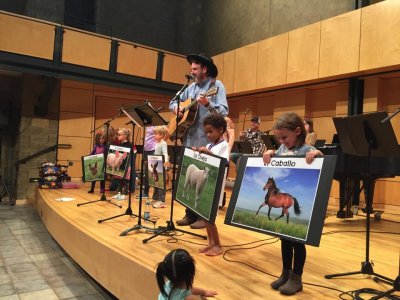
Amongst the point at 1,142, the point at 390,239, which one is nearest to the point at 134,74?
the point at 1,142

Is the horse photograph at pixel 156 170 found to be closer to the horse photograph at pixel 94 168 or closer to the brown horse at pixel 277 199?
the horse photograph at pixel 94 168

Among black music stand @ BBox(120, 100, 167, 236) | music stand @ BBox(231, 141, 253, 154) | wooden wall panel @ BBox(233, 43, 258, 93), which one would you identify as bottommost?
music stand @ BBox(231, 141, 253, 154)

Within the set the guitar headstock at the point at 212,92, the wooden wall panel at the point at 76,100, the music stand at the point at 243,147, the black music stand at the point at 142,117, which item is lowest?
the music stand at the point at 243,147

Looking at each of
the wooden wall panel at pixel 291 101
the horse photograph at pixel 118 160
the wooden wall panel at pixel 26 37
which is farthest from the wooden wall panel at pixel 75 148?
the wooden wall panel at pixel 291 101

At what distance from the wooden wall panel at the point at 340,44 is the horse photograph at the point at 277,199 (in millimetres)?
4771

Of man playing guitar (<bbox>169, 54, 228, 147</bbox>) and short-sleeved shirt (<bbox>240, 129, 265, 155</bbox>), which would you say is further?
short-sleeved shirt (<bbox>240, 129, 265, 155</bbox>)

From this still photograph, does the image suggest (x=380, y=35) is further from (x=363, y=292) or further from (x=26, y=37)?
(x=26, y=37)

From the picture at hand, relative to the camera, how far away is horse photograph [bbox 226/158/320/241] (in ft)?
6.08

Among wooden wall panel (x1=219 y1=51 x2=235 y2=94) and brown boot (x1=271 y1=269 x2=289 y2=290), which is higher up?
wooden wall panel (x1=219 y1=51 x2=235 y2=94)

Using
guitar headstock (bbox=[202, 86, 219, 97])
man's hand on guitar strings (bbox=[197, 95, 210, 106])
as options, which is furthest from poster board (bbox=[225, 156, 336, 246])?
guitar headstock (bbox=[202, 86, 219, 97])

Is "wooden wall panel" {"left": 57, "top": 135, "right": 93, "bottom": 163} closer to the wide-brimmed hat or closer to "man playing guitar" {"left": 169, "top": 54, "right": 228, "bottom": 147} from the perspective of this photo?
"man playing guitar" {"left": 169, "top": 54, "right": 228, "bottom": 147}

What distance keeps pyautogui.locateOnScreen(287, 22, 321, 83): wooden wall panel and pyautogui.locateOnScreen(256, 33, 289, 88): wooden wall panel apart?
0.15 meters

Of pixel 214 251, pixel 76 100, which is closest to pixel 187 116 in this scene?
Answer: pixel 214 251

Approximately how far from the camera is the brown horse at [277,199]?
6.25 ft
